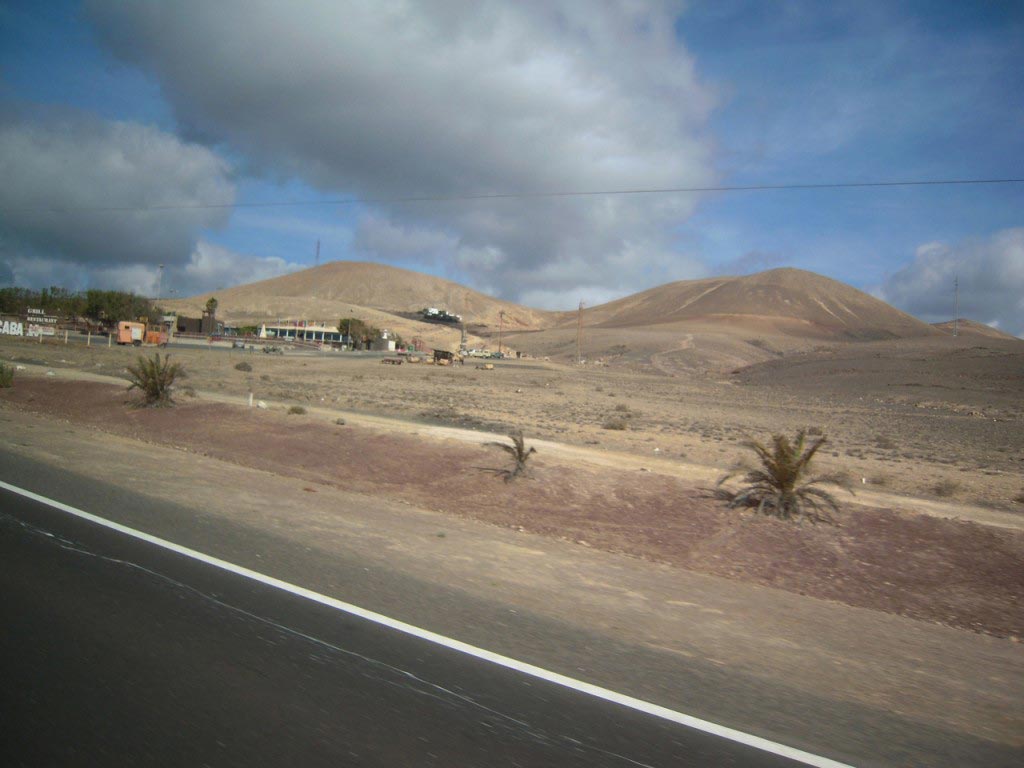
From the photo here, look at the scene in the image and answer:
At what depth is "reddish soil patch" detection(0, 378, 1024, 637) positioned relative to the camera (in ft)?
31.0

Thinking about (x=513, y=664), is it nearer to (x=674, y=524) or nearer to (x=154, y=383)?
(x=674, y=524)

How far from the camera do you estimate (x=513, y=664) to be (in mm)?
5844

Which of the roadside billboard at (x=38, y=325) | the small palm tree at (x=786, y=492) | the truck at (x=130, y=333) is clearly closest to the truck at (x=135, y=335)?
the truck at (x=130, y=333)

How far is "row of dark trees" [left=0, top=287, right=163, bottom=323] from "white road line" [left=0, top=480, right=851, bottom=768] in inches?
4890

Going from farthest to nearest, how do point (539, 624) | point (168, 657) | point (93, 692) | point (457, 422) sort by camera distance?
point (457, 422)
point (539, 624)
point (168, 657)
point (93, 692)

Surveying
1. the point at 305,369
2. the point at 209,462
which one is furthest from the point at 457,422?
the point at 305,369

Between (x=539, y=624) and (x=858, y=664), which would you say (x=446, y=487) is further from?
(x=858, y=664)

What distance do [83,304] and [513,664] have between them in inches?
5376

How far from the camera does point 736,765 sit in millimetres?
4555

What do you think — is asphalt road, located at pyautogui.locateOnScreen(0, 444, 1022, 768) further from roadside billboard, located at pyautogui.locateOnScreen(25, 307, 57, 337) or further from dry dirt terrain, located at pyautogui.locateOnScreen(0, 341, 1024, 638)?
roadside billboard, located at pyautogui.locateOnScreen(25, 307, 57, 337)

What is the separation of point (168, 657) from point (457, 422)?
905 inches

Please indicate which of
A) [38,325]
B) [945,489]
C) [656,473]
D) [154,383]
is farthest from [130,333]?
[945,489]

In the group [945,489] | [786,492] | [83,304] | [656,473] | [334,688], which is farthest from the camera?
[83,304]

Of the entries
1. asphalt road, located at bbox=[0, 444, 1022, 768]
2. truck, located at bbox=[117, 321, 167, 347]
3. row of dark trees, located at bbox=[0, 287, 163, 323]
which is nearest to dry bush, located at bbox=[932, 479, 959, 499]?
asphalt road, located at bbox=[0, 444, 1022, 768]
